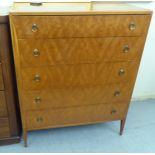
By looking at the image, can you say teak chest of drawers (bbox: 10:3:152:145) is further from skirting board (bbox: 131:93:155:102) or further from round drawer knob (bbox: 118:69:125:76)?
skirting board (bbox: 131:93:155:102)

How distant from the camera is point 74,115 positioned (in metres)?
1.58

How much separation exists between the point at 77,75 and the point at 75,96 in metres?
0.18

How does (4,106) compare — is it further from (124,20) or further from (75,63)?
(124,20)

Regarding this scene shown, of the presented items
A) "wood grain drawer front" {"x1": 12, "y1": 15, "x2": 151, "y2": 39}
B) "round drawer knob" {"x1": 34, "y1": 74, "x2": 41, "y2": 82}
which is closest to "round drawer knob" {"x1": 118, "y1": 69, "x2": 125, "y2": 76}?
"wood grain drawer front" {"x1": 12, "y1": 15, "x2": 151, "y2": 39}

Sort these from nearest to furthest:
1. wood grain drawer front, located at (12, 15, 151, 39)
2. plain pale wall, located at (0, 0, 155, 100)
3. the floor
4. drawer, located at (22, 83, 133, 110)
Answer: wood grain drawer front, located at (12, 15, 151, 39), drawer, located at (22, 83, 133, 110), the floor, plain pale wall, located at (0, 0, 155, 100)

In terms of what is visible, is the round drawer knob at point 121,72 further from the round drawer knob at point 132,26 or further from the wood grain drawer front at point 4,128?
the wood grain drawer front at point 4,128

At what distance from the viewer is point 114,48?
1358mm

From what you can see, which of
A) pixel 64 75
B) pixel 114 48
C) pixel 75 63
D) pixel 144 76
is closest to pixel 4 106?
pixel 64 75

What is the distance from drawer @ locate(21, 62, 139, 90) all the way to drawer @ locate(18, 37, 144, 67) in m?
0.04

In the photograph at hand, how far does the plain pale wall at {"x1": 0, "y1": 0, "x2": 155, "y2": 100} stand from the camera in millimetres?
1924

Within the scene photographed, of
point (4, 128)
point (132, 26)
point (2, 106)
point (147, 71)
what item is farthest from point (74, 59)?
point (147, 71)

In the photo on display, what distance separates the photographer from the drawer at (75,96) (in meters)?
1.43

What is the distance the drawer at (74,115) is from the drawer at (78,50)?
0.40 m

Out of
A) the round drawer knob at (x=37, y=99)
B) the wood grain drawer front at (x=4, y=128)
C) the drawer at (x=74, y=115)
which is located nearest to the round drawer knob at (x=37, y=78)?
the round drawer knob at (x=37, y=99)
